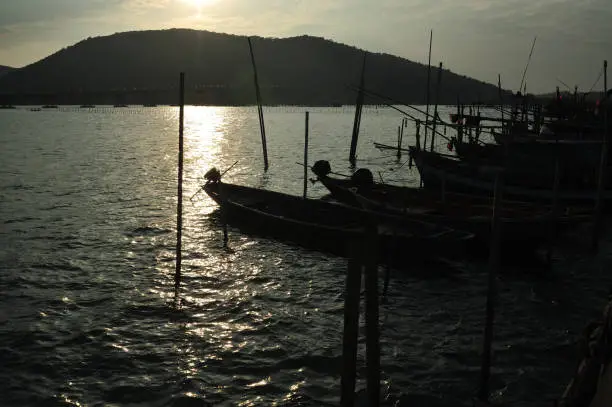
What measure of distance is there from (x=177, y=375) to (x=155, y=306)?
324cm

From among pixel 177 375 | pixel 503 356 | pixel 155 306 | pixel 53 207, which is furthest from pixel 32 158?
pixel 503 356

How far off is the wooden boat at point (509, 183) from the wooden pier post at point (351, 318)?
1180 centimetres

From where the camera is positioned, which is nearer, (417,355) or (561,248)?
(417,355)

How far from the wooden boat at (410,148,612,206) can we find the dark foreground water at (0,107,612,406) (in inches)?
109

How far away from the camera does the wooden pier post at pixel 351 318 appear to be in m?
5.77

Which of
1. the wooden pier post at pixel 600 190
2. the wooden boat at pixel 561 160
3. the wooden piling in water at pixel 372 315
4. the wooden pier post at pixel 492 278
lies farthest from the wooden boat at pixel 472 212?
the wooden piling in water at pixel 372 315

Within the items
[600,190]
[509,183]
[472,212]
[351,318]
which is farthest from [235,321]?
[509,183]

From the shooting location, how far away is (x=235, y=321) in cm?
1095

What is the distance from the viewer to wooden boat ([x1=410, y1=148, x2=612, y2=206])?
19484mm

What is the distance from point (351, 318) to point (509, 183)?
56.9 ft

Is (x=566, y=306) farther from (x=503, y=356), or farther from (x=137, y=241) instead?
(x=137, y=241)

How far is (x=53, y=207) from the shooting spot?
22.6 meters

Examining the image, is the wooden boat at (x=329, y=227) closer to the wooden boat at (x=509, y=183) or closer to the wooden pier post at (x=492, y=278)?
the wooden boat at (x=509, y=183)

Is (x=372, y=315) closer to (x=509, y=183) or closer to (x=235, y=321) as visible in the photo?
(x=235, y=321)
